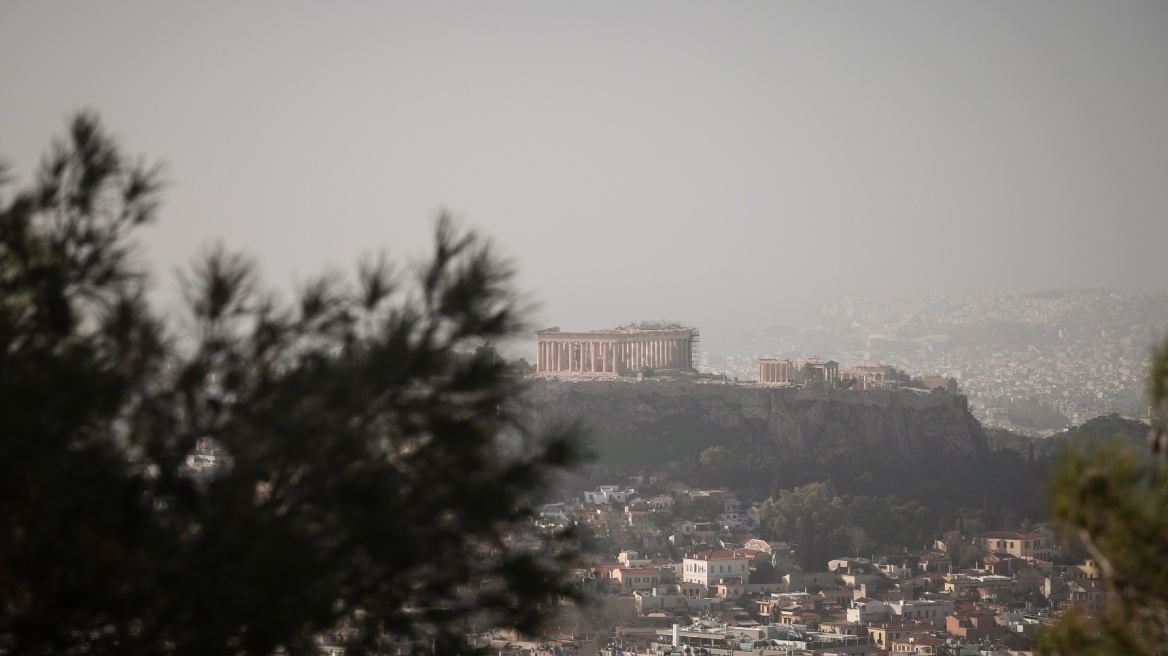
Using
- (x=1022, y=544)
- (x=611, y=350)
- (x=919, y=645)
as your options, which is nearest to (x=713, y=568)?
(x=919, y=645)

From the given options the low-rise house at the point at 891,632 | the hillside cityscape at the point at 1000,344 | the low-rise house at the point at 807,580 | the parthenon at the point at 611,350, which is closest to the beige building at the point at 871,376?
the parthenon at the point at 611,350

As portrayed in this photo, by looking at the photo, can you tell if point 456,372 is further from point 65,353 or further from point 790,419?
point 790,419

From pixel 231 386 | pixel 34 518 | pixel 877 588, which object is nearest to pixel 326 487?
pixel 231 386

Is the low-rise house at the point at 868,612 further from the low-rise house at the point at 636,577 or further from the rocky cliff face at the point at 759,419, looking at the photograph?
the rocky cliff face at the point at 759,419

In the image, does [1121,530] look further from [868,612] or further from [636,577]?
[636,577]

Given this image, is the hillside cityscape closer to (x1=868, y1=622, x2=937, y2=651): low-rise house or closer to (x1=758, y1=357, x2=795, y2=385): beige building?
(x1=758, y1=357, x2=795, y2=385): beige building

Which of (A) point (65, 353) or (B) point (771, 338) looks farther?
(B) point (771, 338)
